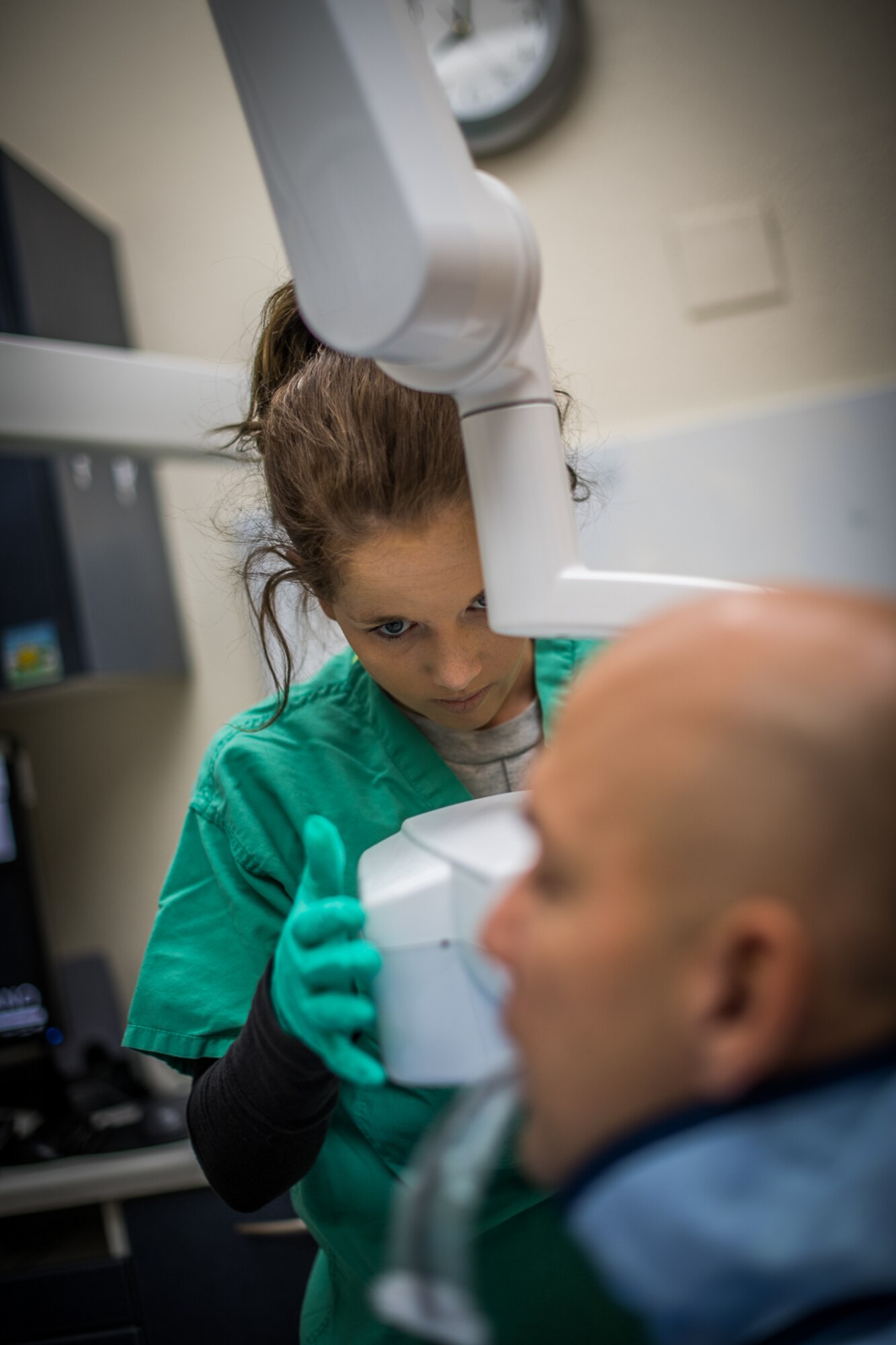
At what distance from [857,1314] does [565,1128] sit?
110 mm

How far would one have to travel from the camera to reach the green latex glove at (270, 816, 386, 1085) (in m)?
0.51

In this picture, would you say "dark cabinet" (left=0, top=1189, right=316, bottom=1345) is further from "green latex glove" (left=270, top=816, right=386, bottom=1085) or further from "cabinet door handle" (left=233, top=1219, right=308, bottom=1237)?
"green latex glove" (left=270, top=816, right=386, bottom=1085)

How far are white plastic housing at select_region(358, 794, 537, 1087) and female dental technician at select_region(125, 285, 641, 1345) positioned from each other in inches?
Answer: 2.8

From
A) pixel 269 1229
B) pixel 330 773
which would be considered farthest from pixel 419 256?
pixel 269 1229

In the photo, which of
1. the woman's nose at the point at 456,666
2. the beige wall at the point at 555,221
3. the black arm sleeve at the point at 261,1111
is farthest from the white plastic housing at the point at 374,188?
the beige wall at the point at 555,221

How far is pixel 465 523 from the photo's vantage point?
2.18 ft

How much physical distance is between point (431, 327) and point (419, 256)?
3cm

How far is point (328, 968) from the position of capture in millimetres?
504

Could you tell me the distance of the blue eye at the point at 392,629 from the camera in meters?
0.71

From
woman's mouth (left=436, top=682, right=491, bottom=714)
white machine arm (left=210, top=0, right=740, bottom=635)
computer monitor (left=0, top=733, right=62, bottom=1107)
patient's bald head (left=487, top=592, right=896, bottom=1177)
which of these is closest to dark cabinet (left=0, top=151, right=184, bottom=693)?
computer monitor (left=0, top=733, right=62, bottom=1107)

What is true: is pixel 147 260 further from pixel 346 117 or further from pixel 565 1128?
pixel 565 1128

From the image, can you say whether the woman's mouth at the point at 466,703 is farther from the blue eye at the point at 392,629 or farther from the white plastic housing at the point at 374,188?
the white plastic housing at the point at 374,188

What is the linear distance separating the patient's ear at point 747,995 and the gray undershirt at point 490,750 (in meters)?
0.46

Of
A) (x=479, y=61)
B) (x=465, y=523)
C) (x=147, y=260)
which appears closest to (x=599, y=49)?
(x=479, y=61)
